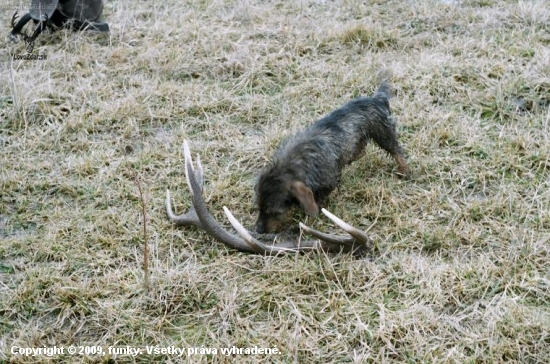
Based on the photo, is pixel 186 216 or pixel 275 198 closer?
pixel 275 198

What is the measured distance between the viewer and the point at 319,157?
14.6 ft

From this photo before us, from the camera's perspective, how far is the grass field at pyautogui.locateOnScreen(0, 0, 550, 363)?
3604 millimetres

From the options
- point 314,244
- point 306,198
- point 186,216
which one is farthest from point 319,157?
point 186,216

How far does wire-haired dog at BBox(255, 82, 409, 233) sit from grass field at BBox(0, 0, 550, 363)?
23 cm

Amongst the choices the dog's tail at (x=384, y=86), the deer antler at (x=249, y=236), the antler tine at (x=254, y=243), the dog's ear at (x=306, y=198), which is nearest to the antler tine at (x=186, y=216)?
the deer antler at (x=249, y=236)

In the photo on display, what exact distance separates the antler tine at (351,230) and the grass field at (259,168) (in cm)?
16

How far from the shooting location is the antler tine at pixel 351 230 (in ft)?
12.7

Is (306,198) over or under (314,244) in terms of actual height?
over

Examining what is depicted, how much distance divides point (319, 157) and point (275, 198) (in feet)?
1.59

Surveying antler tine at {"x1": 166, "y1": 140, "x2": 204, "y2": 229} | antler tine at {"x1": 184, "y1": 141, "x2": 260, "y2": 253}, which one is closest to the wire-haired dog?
antler tine at {"x1": 184, "y1": 141, "x2": 260, "y2": 253}

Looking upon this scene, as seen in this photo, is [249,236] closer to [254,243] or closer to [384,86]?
[254,243]

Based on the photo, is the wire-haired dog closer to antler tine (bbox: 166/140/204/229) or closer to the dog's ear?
the dog's ear

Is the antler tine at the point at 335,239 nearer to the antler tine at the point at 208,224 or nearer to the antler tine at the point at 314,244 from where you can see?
the antler tine at the point at 314,244

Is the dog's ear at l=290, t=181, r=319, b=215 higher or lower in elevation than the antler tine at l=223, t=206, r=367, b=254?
higher
